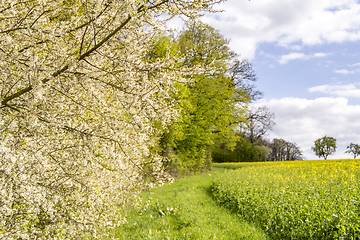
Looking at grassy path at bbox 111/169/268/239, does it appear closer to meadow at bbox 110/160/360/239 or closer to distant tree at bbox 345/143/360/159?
meadow at bbox 110/160/360/239

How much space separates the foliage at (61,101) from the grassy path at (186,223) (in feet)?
8.58

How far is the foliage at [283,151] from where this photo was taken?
5909 centimetres

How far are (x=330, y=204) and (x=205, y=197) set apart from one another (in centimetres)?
506

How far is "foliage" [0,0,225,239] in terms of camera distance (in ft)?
10.4

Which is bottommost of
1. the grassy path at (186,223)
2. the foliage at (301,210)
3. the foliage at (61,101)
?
the grassy path at (186,223)

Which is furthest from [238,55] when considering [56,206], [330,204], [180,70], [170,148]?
[56,206]

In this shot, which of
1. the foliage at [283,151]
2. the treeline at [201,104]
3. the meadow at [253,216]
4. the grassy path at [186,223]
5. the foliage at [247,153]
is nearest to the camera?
the meadow at [253,216]

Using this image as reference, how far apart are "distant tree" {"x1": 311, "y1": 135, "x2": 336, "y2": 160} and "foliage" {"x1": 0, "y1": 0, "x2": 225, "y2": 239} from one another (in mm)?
55493

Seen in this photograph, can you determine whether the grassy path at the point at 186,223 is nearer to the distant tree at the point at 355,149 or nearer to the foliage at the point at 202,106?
the foliage at the point at 202,106

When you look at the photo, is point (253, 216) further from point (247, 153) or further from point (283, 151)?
point (283, 151)

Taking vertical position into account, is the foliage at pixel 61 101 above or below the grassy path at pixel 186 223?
above

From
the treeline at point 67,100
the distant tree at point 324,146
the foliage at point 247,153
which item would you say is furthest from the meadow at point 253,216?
the distant tree at point 324,146

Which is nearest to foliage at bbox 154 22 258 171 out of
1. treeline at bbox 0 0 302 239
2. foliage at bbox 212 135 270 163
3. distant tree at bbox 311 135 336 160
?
treeline at bbox 0 0 302 239

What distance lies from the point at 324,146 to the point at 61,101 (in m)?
57.4
